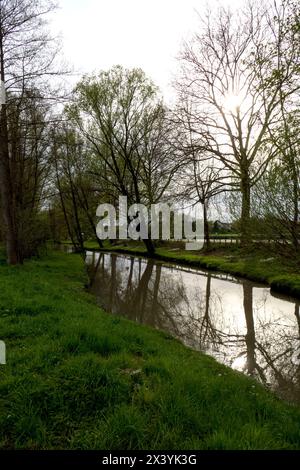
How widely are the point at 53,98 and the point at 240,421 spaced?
10767 mm

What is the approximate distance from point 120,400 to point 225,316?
6.43m

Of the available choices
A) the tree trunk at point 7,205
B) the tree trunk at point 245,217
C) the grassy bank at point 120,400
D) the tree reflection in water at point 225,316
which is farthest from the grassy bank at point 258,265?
the tree trunk at point 7,205

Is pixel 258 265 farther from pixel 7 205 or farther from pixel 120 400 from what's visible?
pixel 120 400

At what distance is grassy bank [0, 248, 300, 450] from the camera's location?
273cm

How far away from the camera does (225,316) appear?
918 centimetres

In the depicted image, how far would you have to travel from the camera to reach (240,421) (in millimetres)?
2977

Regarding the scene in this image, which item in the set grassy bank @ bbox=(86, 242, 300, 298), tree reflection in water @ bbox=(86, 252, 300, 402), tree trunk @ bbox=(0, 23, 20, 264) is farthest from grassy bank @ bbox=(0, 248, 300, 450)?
tree trunk @ bbox=(0, 23, 20, 264)

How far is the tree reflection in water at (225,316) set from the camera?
5.84m

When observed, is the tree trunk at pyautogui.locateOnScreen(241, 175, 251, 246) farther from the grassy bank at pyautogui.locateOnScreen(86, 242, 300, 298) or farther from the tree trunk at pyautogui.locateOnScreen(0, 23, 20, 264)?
the tree trunk at pyautogui.locateOnScreen(0, 23, 20, 264)

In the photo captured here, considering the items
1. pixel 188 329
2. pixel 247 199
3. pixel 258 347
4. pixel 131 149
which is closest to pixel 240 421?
pixel 258 347

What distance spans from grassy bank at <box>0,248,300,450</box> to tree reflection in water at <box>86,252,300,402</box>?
1.39 m

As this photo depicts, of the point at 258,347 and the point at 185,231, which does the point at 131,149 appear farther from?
the point at 258,347

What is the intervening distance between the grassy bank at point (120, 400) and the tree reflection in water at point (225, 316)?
54.6 inches

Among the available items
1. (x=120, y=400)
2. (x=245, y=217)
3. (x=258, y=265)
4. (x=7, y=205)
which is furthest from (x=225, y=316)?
(x=7, y=205)
